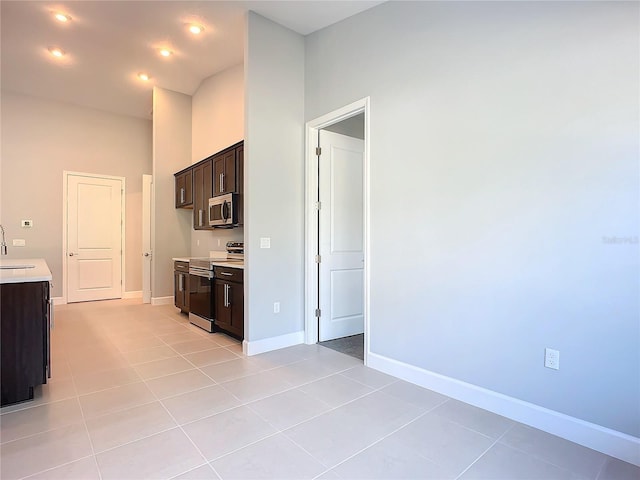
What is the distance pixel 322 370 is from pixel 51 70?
5.55m

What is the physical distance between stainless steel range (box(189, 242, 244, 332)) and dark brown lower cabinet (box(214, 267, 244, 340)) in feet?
0.35

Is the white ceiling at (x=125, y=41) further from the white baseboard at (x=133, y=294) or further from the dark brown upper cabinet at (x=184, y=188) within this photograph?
the white baseboard at (x=133, y=294)

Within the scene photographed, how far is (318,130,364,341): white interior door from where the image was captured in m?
3.86

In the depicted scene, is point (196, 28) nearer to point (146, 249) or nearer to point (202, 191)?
point (202, 191)

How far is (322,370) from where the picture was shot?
3.04 m

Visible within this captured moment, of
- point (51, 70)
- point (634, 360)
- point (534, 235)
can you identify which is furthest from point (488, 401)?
point (51, 70)

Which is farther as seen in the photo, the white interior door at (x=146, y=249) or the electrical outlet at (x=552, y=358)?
the white interior door at (x=146, y=249)

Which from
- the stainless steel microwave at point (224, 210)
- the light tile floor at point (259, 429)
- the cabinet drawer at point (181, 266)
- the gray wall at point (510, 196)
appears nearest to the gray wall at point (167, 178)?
the cabinet drawer at point (181, 266)

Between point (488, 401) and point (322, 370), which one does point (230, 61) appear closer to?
point (322, 370)

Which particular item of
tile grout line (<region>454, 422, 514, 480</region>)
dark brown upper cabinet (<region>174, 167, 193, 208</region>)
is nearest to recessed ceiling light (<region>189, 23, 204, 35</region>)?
dark brown upper cabinet (<region>174, 167, 193, 208</region>)

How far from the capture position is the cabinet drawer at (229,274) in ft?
12.2

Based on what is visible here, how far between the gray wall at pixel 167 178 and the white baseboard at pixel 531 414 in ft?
14.8

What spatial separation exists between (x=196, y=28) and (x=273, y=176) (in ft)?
6.26

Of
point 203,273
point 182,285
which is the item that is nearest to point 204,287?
point 203,273
